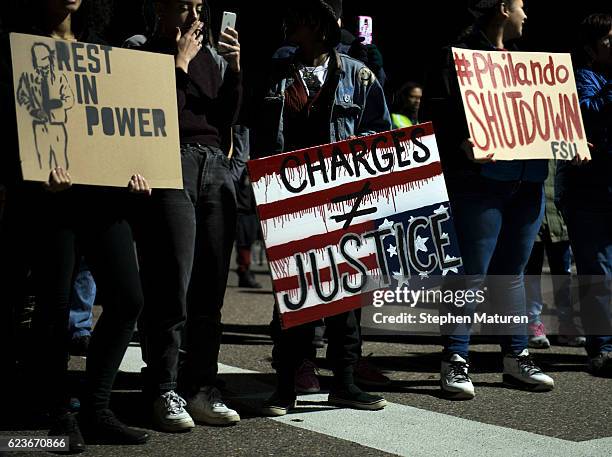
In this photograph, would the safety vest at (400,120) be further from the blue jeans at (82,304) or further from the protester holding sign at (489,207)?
the blue jeans at (82,304)

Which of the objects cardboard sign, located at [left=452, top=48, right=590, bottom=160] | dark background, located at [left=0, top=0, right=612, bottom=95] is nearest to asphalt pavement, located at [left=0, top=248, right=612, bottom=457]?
cardboard sign, located at [left=452, top=48, right=590, bottom=160]

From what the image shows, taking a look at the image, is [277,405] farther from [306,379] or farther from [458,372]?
[458,372]

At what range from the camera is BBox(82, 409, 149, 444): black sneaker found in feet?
13.4

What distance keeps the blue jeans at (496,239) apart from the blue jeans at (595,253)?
0.70 metres

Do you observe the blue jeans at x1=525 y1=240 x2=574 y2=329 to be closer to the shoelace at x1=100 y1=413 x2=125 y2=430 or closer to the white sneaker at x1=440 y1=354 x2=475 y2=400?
the white sneaker at x1=440 y1=354 x2=475 y2=400

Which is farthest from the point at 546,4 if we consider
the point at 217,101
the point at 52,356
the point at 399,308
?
the point at 52,356

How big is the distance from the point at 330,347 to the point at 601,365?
1937 mm

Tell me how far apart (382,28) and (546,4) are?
3078 mm

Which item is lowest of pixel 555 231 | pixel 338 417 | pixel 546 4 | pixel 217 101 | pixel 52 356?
pixel 338 417

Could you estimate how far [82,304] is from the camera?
637 cm

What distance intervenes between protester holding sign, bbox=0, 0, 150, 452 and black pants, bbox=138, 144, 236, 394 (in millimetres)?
224

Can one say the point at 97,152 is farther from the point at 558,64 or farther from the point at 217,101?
the point at 558,64

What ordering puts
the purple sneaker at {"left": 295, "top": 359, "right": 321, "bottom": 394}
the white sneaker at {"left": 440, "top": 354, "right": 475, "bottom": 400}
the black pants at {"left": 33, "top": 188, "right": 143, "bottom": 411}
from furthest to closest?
the purple sneaker at {"left": 295, "top": 359, "right": 321, "bottom": 394}
the white sneaker at {"left": 440, "top": 354, "right": 475, "bottom": 400}
the black pants at {"left": 33, "top": 188, "right": 143, "bottom": 411}

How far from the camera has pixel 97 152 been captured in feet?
13.3
